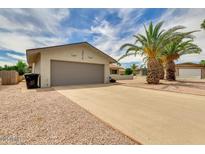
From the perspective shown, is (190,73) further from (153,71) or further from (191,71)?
(153,71)

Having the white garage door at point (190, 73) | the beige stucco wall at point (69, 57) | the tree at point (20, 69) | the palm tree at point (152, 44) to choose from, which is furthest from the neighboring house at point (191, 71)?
the tree at point (20, 69)

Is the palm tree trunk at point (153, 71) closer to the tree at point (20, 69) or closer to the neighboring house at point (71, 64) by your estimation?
the neighboring house at point (71, 64)

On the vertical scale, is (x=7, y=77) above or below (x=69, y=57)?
below

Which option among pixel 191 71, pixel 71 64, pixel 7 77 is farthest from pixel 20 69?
pixel 191 71

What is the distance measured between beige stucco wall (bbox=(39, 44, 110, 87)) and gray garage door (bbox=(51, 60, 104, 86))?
1.49 ft

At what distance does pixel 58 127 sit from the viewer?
3064 millimetres

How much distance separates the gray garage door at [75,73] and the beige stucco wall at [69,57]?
0.45m

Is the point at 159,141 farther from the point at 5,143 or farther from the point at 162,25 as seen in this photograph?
the point at 162,25

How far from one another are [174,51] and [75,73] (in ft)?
47.2

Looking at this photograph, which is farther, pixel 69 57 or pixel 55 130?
pixel 69 57

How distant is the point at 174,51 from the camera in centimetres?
1794

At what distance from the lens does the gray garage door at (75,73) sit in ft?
39.1

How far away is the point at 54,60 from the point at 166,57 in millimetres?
16042

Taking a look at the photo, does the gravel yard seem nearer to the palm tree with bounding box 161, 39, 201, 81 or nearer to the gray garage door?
the gray garage door
